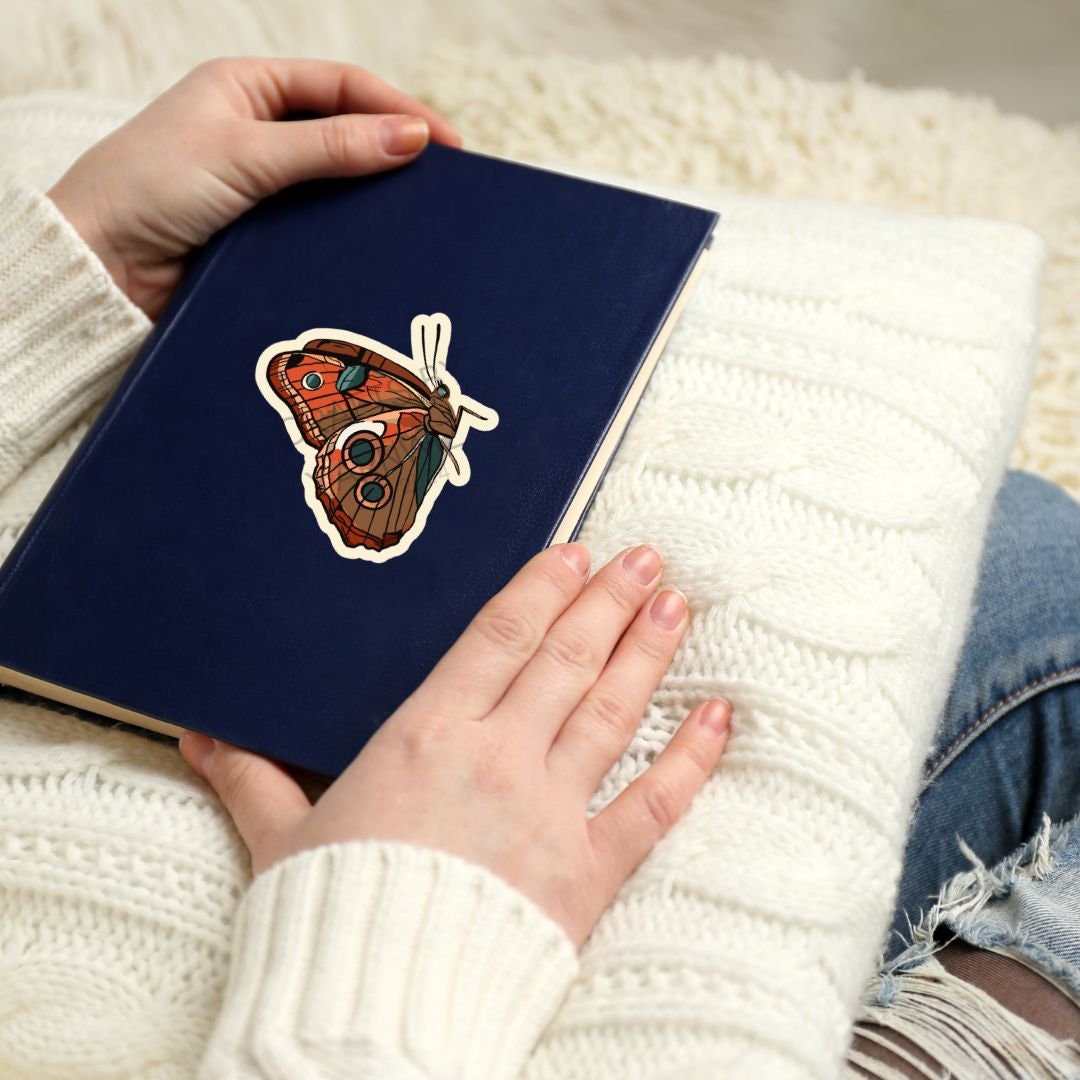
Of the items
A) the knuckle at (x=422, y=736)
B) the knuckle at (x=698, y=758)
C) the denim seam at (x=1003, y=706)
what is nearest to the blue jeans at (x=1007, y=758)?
the denim seam at (x=1003, y=706)

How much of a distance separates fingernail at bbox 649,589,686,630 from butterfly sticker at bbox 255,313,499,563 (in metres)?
0.12

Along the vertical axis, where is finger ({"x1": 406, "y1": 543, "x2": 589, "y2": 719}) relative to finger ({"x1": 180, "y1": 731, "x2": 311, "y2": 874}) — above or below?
above

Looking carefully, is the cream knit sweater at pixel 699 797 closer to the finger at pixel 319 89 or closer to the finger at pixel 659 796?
the finger at pixel 659 796

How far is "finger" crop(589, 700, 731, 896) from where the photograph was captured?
1.59 ft

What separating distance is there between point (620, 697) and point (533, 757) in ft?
0.18

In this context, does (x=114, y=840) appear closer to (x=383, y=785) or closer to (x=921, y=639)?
(x=383, y=785)

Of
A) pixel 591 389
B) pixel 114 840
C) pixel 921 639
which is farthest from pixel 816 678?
pixel 114 840

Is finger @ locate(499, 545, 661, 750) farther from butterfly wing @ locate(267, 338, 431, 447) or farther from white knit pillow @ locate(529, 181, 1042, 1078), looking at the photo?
butterfly wing @ locate(267, 338, 431, 447)

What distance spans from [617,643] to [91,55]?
2.89 feet

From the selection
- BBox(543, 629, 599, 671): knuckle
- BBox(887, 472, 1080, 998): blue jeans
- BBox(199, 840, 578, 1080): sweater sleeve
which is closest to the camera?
BBox(199, 840, 578, 1080): sweater sleeve

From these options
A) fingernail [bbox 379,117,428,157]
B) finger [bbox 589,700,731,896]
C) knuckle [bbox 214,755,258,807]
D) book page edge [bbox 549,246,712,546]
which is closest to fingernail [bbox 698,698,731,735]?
finger [bbox 589,700,731,896]

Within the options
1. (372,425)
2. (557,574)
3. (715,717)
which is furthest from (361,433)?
(715,717)

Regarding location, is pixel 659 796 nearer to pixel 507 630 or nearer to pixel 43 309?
pixel 507 630

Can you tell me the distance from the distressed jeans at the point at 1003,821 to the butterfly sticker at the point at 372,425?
0.35m
